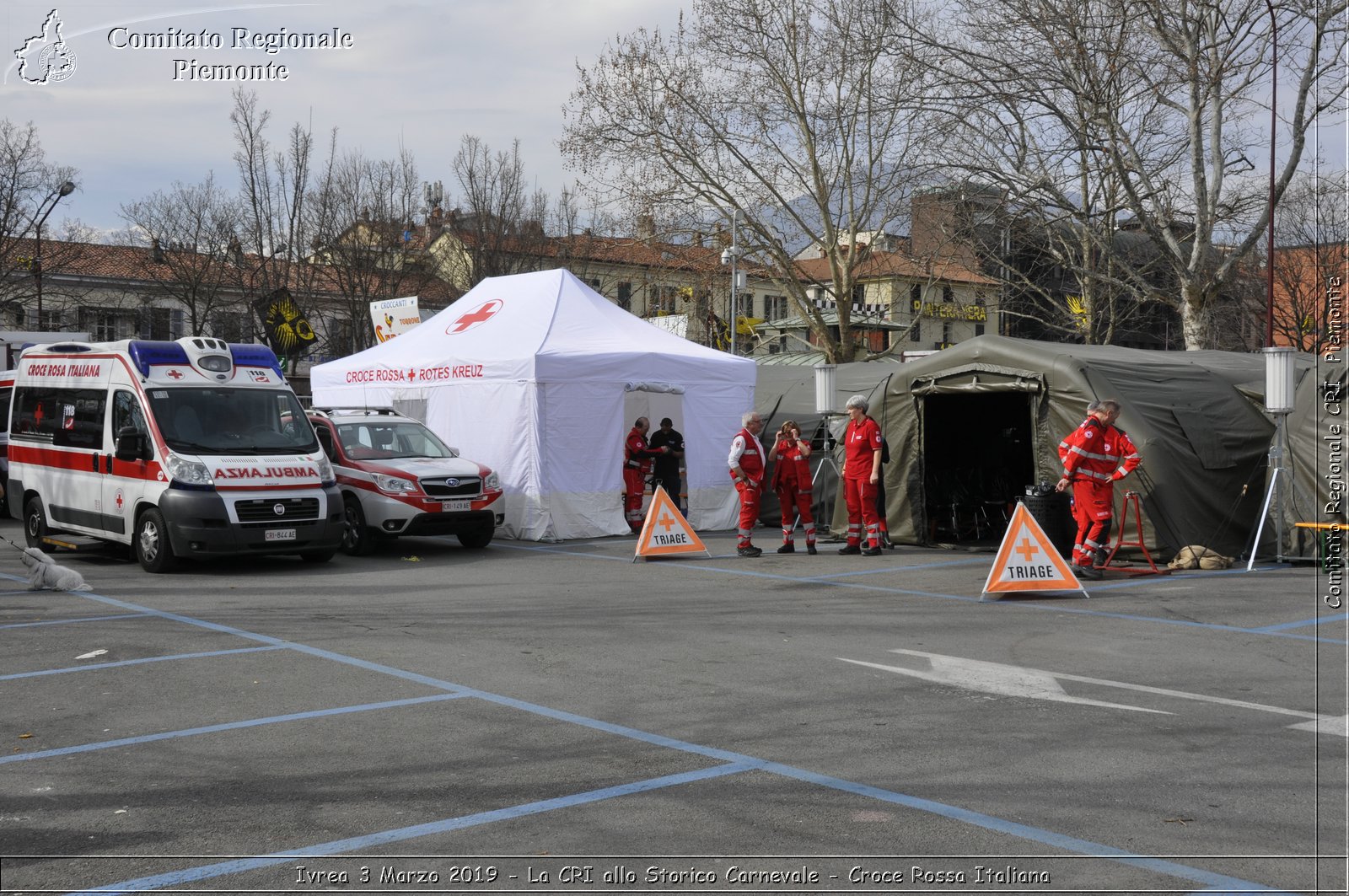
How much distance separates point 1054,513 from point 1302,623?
4701 millimetres

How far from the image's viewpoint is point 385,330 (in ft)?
97.7

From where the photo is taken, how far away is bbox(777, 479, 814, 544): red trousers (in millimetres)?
15883

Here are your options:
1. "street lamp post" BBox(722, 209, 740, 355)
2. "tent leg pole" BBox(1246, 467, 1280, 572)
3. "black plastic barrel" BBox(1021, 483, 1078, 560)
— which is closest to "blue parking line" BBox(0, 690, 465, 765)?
"black plastic barrel" BBox(1021, 483, 1078, 560)

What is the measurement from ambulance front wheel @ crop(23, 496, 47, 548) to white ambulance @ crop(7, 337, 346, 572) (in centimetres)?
11

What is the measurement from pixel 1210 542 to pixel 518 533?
9316 mm

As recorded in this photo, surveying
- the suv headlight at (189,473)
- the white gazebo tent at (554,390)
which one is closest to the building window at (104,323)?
the white gazebo tent at (554,390)

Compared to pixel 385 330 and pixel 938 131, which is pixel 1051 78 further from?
pixel 385 330

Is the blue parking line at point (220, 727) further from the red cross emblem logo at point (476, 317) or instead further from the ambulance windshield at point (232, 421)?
the red cross emblem logo at point (476, 317)

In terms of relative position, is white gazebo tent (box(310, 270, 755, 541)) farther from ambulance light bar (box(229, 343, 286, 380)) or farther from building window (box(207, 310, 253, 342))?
building window (box(207, 310, 253, 342))

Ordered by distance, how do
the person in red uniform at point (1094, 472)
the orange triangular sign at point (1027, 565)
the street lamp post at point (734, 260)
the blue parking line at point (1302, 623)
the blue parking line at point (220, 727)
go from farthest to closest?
the street lamp post at point (734, 260) → the person in red uniform at point (1094, 472) → the orange triangular sign at point (1027, 565) → the blue parking line at point (1302, 623) → the blue parking line at point (220, 727)

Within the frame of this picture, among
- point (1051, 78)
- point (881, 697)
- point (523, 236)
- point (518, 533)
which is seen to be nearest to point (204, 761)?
point (881, 697)

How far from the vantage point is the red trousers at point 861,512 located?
15.8 meters

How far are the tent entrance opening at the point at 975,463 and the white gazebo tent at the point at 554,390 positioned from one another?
3.36m

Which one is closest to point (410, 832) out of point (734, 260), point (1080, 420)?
point (1080, 420)
